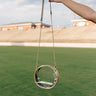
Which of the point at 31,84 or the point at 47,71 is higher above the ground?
the point at 47,71

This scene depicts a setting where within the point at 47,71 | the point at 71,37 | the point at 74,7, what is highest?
the point at 74,7

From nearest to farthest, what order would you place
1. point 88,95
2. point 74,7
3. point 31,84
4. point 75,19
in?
point 74,7 → point 88,95 → point 31,84 → point 75,19

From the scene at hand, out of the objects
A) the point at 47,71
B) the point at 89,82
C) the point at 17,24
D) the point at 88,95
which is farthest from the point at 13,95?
the point at 17,24

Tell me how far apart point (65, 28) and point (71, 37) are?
6955 millimetres

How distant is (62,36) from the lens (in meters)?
32.1

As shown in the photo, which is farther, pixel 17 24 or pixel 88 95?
pixel 17 24

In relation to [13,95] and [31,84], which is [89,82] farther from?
[13,95]

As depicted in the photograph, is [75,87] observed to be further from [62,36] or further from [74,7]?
[62,36]

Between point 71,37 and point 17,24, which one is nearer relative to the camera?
point 71,37

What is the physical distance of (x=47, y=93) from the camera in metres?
4.20

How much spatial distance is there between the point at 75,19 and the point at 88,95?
152 ft

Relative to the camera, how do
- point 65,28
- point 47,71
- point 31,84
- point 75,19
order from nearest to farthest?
point 47,71, point 31,84, point 65,28, point 75,19

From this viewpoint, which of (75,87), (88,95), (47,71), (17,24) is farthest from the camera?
(17,24)

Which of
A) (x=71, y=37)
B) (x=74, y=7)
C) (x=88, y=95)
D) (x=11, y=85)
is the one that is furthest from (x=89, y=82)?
(x=71, y=37)
